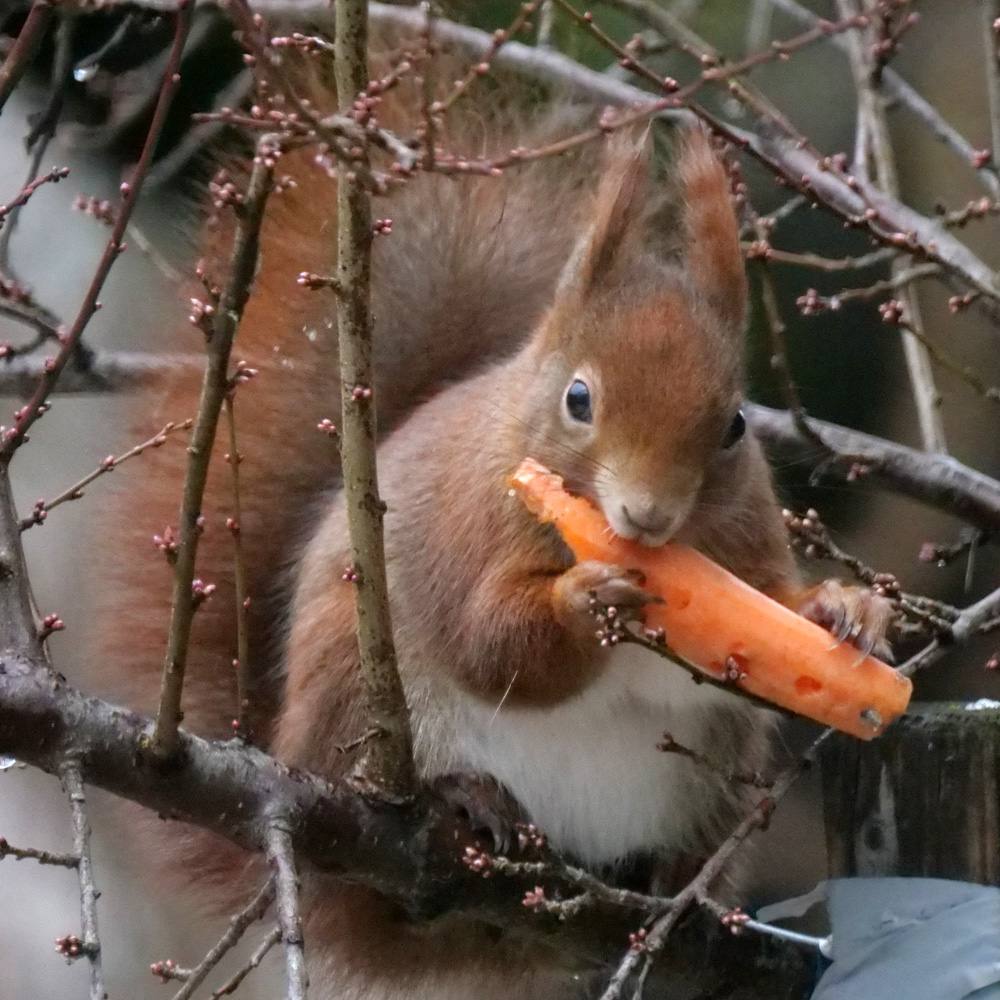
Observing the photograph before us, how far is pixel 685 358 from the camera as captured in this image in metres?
1.24

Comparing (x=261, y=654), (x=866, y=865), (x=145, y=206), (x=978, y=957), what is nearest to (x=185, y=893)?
(x=261, y=654)

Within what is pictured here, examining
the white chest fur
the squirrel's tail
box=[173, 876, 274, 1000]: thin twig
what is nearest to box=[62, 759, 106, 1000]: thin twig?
box=[173, 876, 274, 1000]: thin twig

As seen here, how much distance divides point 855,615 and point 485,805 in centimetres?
48

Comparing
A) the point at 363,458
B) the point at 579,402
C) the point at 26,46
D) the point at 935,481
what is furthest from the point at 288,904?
the point at 935,481

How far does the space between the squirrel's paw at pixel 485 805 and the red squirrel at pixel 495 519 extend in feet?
0.09

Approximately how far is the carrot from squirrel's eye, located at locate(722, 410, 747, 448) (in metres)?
0.13

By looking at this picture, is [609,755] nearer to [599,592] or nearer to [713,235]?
[599,592]

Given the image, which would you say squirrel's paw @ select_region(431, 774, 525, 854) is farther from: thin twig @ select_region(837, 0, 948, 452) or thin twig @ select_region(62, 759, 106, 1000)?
thin twig @ select_region(837, 0, 948, 452)

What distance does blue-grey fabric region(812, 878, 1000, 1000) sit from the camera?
1242 millimetres

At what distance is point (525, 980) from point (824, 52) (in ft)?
6.35

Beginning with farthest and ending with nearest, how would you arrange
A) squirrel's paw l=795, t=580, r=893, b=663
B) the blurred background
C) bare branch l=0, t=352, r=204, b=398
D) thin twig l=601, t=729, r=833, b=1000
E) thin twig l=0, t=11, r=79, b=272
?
the blurred background
bare branch l=0, t=352, r=204, b=398
thin twig l=0, t=11, r=79, b=272
squirrel's paw l=795, t=580, r=893, b=663
thin twig l=601, t=729, r=833, b=1000

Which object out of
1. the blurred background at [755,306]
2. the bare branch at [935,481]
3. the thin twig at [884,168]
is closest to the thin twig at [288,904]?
the bare branch at [935,481]

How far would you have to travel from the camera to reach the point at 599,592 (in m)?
1.18

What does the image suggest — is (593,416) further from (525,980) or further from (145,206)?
(145,206)
